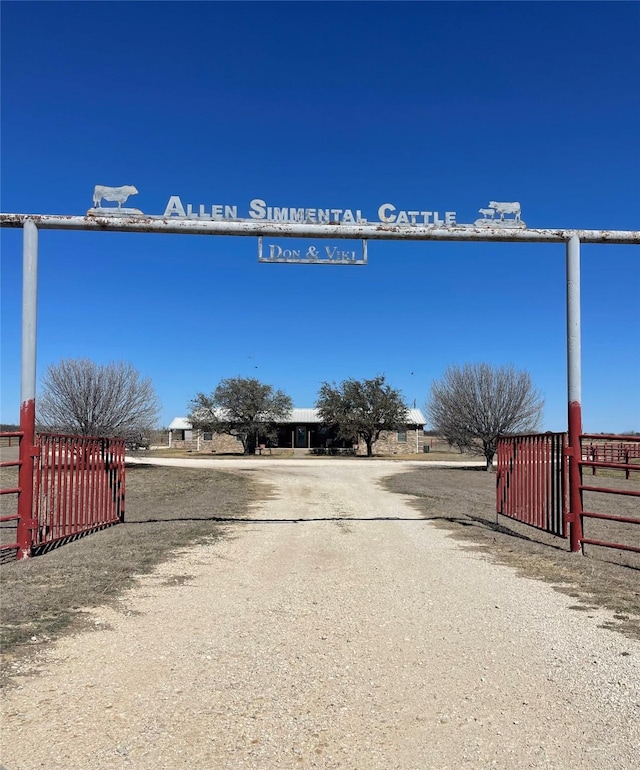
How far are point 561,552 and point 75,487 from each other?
7605 mm

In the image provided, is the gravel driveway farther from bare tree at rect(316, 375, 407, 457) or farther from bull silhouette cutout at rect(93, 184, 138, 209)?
bare tree at rect(316, 375, 407, 457)

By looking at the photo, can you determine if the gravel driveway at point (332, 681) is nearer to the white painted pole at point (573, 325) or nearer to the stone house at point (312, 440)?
the white painted pole at point (573, 325)

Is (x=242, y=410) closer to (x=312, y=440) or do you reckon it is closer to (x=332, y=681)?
(x=312, y=440)

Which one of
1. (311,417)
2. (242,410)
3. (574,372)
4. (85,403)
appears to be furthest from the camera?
(311,417)

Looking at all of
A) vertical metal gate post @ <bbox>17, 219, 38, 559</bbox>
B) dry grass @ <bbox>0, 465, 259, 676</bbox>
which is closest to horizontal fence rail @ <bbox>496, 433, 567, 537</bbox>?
dry grass @ <bbox>0, 465, 259, 676</bbox>

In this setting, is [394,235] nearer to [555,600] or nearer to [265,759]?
[555,600]

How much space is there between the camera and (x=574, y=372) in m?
9.81

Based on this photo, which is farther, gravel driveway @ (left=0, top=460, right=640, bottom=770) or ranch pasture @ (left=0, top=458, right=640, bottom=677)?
ranch pasture @ (left=0, top=458, right=640, bottom=677)

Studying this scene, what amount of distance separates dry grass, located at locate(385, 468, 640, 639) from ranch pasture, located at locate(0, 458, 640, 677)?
13mm

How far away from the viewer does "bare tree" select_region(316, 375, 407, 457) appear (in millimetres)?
55719

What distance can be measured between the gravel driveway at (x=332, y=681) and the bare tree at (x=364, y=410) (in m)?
48.6

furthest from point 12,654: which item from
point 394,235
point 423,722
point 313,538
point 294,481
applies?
point 294,481

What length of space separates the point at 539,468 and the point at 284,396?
48002mm

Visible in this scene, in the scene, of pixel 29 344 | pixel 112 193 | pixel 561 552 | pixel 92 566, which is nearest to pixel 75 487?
→ pixel 29 344
